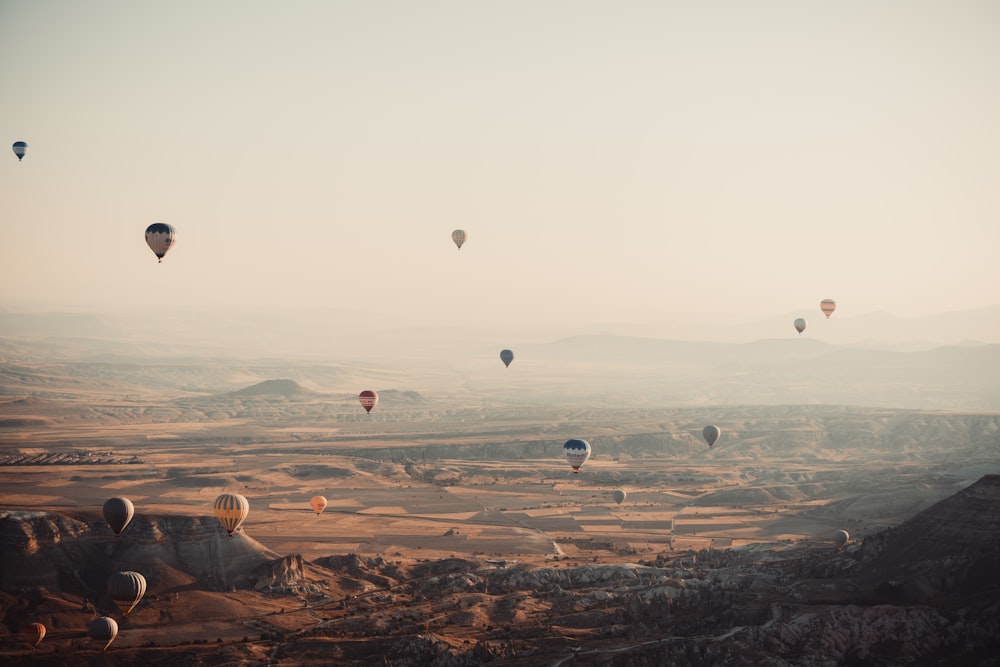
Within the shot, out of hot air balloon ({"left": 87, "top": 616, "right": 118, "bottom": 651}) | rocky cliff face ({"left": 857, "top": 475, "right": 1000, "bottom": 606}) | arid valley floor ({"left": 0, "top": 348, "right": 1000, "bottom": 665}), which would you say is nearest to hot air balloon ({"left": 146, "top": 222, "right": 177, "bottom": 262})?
arid valley floor ({"left": 0, "top": 348, "right": 1000, "bottom": 665})

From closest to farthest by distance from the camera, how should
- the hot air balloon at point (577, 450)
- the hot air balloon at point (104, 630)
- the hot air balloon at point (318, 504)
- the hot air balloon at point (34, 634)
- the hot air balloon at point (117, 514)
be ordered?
the hot air balloon at point (104, 630) → the hot air balloon at point (34, 634) → the hot air balloon at point (117, 514) → the hot air balloon at point (577, 450) → the hot air balloon at point (318, 504)

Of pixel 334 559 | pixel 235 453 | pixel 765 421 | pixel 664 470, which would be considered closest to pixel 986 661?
pixel 334 559

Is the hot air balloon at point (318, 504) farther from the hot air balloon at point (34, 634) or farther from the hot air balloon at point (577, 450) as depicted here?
the hot air balloon at point (34, 634)

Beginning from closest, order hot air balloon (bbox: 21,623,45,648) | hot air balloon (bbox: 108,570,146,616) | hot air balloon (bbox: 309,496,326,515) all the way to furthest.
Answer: hot air balloon (bbox: 21,623,45,648), hot air balloon (bbox: 108,570,146,616), hot air balloon (bbox: 309,496,326,515)

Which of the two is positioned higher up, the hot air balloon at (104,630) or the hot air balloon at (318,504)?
the hot air balloon at (318,504)

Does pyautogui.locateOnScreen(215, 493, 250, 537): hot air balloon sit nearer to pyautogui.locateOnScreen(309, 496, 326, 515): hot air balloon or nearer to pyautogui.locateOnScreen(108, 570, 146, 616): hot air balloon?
pyautogui.locateOnScreen(108, 570, 146, 616): hot air balloon

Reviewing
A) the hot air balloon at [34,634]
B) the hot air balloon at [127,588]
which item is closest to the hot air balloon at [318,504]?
the hot air balloon at [127,588]

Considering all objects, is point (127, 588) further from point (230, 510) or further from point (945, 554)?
point (945, 554)

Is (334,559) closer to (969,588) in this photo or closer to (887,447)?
(969,588)
